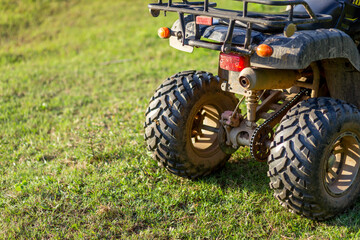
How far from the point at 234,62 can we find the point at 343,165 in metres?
1.34

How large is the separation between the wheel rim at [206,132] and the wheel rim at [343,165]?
1.11 m

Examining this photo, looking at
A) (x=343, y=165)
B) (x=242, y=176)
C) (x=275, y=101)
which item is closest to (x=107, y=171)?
(x=242, y=176)

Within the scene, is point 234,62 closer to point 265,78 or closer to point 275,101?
point 265,78

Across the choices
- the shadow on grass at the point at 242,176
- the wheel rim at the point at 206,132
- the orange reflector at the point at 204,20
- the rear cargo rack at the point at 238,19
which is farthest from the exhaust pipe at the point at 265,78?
the shadow on grass at the point at 242,176

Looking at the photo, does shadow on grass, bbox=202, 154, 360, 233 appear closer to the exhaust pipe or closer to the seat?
the exhaust pipe

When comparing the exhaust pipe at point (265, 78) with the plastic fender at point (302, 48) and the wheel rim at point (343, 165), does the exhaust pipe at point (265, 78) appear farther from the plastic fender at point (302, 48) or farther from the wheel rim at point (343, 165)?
the wheel rim at point (343, 165)

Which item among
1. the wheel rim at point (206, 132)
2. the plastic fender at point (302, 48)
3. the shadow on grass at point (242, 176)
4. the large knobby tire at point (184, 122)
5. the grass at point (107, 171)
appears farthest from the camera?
the wheel rim at point (206, 132)

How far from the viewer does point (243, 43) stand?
141 inches

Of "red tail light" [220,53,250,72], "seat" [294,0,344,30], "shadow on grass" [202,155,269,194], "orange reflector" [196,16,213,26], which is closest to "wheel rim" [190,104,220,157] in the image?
"shadow on grass" [202,155,269,194]

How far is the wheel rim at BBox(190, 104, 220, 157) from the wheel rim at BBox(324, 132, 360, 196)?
1.11 metres

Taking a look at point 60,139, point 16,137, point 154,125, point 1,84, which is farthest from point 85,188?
point 1,84

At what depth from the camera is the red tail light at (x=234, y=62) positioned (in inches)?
142

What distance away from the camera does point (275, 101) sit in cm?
452

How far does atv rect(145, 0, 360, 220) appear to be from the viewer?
3488mm
